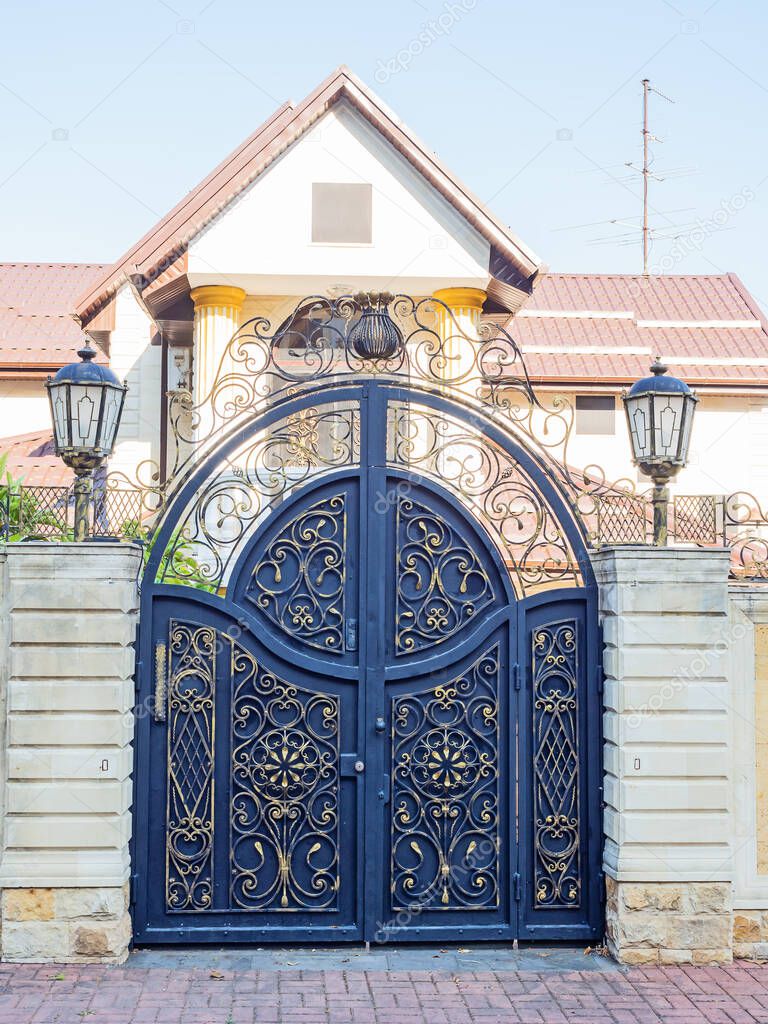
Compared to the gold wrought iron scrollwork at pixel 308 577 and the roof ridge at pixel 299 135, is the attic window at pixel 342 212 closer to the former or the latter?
the roof ridge at pixel 299 135

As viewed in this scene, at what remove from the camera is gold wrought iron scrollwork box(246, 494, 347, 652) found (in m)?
6.91

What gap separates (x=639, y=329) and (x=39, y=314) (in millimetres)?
10395

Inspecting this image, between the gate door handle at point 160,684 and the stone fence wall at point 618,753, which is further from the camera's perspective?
the gate door handle at point 160,684

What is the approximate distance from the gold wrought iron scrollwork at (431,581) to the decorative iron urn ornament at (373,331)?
90 centimetres

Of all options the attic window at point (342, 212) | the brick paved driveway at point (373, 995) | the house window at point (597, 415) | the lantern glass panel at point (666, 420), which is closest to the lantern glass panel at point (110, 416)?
the brick paved driveway at point (373, 995)

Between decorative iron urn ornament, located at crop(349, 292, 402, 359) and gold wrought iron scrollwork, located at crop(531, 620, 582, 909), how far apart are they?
1891 mm

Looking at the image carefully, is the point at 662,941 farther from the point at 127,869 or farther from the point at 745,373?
the point at 745,373

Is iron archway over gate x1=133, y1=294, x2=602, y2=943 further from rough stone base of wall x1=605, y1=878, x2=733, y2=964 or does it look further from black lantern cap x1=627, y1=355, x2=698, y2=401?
black lantern cap x1=627, y1=355, x2=698, y2=401

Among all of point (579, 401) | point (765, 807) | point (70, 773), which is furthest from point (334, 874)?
point (579, 401)

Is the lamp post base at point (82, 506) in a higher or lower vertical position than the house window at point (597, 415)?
lower

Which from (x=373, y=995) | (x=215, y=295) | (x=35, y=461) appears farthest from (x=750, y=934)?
(x=35, y=461)

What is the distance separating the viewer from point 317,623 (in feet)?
22.7

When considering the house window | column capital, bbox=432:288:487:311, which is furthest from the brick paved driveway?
the house window

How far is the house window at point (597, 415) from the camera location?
20016 mm
